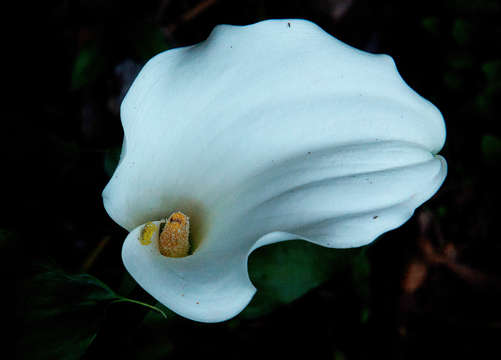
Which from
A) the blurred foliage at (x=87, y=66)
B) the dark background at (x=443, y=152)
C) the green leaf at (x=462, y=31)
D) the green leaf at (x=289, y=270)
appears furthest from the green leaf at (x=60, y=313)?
the green leaf at (x=462, y=31)

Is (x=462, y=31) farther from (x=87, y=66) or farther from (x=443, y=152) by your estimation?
(x=87, y=66)

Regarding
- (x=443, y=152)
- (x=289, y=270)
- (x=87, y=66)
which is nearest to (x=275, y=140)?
(x=289, y=270)

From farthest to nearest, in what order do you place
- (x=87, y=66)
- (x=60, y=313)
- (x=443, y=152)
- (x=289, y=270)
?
(x=443, y=152), (x=87, y=66), (x=289, y=270), (x=60, y=313)

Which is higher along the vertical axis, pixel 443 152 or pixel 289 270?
pixel 289 270

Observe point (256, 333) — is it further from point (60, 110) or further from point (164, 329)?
point (60, 110)

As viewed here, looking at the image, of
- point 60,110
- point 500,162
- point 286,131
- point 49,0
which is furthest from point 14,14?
point 500,162

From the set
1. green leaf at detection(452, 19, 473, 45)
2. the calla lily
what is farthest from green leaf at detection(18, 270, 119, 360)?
green leaf at detection(452, 19, 473, 45)

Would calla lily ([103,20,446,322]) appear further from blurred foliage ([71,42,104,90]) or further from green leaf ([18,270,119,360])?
blurred foliage ([71,42,104,90])
